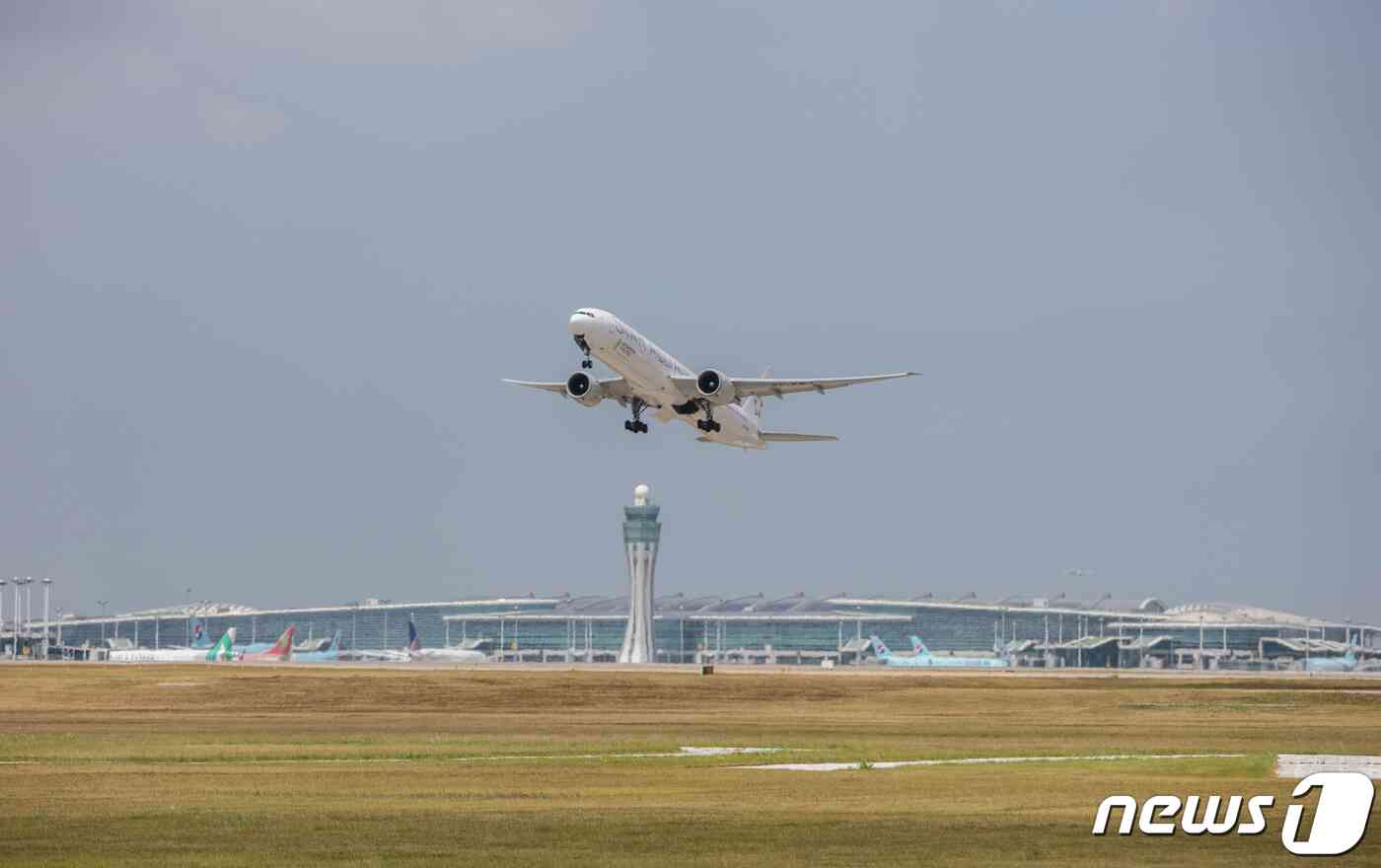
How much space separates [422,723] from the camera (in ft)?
260

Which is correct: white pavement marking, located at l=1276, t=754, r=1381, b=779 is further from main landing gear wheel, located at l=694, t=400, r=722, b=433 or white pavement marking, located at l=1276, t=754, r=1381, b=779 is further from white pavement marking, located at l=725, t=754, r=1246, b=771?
main landing gear wheel, located at l=694, t=400, r=722, b=433

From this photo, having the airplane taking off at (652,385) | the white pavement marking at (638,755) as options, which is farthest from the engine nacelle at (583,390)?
the white pavement marking at (638,755)

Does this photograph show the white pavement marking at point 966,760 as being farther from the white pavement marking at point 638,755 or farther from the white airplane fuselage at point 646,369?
the white airplane fuselage at point 646,369

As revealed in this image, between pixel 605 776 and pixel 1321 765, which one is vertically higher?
pixel 1321 765

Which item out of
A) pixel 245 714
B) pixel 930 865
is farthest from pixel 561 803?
pixel 245 714

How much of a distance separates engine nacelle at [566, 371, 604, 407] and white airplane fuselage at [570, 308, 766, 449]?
6.09ft

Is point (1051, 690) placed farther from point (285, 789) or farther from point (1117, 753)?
point (285, 789)

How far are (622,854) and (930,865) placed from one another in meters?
5.57

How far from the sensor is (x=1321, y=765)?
1964 inches

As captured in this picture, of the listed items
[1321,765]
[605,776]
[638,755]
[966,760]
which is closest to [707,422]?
[638,755]

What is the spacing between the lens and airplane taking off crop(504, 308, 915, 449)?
8500 centimetres

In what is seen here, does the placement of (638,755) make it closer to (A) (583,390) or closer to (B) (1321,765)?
(B) (1321,765)

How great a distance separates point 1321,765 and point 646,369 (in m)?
45.7

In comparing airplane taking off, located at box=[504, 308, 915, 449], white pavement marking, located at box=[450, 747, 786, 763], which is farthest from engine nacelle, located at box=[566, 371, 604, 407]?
white pavement marking, located at box=[450, 747, 786, 763]
